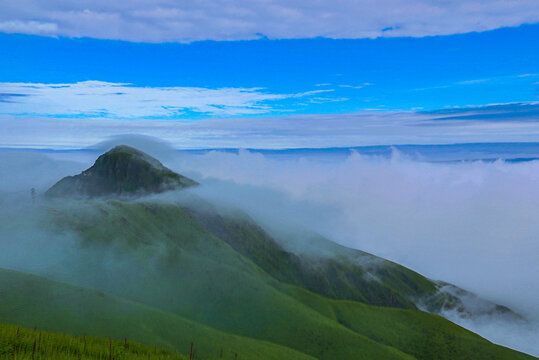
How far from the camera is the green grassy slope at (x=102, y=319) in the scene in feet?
427

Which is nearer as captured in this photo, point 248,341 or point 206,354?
point 206,354

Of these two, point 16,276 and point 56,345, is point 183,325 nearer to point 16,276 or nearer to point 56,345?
point 16,276

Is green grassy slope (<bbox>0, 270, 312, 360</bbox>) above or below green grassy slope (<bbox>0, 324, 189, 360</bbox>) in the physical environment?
below

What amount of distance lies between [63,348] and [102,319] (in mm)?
142687

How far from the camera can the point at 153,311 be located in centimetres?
15962

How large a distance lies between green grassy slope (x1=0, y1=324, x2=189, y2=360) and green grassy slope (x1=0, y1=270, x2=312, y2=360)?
119m

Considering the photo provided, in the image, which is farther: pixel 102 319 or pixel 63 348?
pixel 102 319

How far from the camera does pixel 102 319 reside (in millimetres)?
140500

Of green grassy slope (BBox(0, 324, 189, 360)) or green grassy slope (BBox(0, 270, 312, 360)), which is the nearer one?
green grassy slope (BBox(0, 324, 189, 360))

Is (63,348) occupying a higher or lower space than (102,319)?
higher

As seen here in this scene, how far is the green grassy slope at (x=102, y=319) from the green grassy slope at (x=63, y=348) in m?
119

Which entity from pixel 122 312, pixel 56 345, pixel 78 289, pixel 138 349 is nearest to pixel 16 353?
pixel 56 345

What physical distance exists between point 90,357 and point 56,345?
1861 mm

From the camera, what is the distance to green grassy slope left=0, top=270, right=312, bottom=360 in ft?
427
